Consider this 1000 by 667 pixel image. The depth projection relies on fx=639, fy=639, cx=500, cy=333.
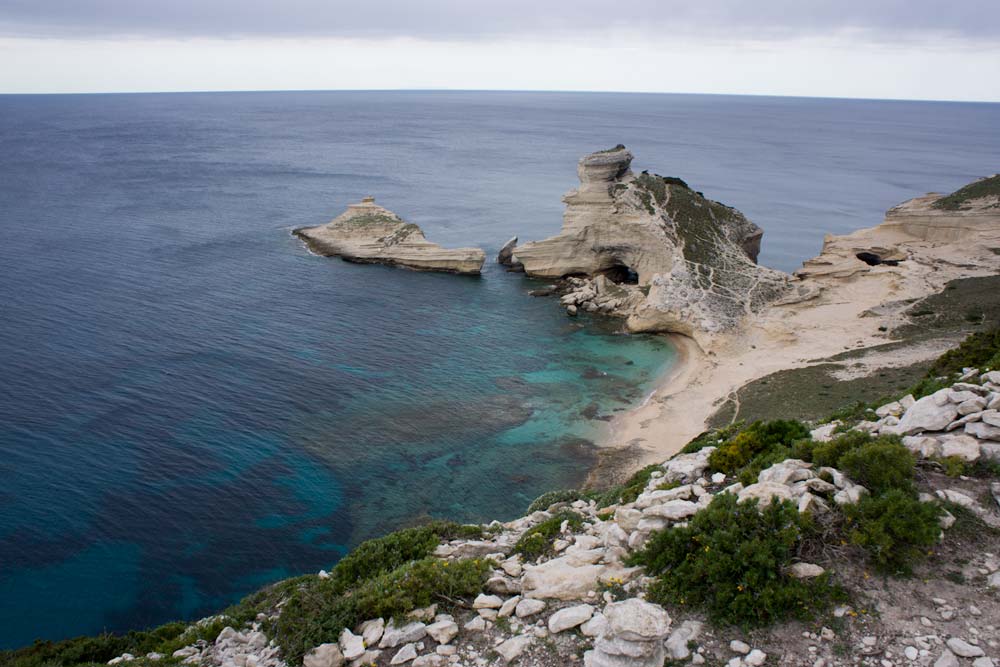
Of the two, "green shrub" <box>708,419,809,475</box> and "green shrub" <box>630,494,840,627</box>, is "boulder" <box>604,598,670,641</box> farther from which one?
"green shrub" <box>708,419,809,475</box>

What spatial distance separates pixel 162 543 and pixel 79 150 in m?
159

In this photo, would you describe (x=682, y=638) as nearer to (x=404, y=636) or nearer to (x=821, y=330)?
(x=404, y=636)

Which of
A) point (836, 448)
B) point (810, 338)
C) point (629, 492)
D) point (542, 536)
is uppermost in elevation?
point (836, 448)

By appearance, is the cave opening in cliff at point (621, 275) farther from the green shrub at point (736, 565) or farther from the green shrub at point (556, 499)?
the green shrub at point (736, 565)

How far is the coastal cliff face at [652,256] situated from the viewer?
5431 centimetres

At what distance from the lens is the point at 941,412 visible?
621 inches

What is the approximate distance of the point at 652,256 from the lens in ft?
208

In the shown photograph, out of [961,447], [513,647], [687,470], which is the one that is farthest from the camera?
[687,470]

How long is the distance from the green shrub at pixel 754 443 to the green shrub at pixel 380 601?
294 inches

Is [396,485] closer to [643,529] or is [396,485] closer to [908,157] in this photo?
[643,529]

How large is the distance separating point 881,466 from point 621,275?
186 ft

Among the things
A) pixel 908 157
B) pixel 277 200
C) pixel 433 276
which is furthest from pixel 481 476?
pixel 908 157

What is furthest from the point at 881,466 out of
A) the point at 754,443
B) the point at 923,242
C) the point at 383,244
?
the point at 923,242

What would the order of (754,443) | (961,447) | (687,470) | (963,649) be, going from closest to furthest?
(963,649) → (961,447) → (687,470) → (754,443)
